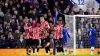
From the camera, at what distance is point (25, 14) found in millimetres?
19578

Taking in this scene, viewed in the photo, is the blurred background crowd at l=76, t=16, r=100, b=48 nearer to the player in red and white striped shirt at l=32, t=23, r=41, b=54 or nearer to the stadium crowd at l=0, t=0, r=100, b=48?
the stadium crowd at l=0, t=0, r=100, b=48

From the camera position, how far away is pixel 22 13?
19625 millimetres

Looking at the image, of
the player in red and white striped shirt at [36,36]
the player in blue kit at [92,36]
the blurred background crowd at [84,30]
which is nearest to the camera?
the blurred background crowd at [84,30]

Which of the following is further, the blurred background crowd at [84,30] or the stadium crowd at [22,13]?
the stadium crowd at [22,13]

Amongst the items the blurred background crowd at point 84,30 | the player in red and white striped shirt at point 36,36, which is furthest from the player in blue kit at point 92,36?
the player in red and white striped shirt at point 36,36

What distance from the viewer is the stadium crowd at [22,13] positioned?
1823 centimetres

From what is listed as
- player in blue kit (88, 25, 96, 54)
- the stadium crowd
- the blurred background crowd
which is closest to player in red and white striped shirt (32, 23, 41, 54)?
the stadium crowd

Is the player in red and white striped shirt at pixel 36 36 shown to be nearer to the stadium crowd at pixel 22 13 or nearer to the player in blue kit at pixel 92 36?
the stadium crowd at pixel 22 13

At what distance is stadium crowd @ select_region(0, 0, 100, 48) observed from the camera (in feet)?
59.8

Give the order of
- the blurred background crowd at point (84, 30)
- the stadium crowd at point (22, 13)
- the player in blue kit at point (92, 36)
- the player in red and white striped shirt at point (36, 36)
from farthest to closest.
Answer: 1. the stadium crowd at point (22, 13)
2. the player in red and white striped shirt at point (36, 36)
3. the player in blue kit at point (92, 36)
4. the blurred background crowd at point (84, 30)

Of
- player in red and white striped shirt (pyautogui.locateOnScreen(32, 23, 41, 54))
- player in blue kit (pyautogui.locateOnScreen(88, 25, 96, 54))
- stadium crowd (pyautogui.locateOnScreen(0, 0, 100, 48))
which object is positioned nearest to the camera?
player in blue kit (pyautogui.locateOnScreen(88, 25, 96, 54))

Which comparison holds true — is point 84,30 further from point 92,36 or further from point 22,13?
point 22,13

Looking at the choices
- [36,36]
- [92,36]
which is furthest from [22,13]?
[92,36]

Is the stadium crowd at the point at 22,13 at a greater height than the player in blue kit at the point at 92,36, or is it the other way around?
the stadium crowd at the point at 22,13
